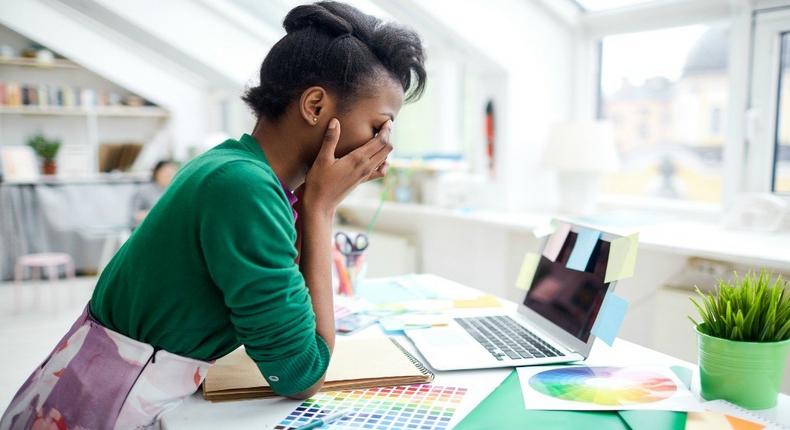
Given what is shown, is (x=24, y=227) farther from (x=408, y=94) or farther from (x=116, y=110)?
(x=408, y=94)

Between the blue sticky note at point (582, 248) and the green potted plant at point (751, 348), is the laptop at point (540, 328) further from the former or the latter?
the green potted plant at point (751, 348)

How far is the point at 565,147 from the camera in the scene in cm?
267

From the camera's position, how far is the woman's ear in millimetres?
989

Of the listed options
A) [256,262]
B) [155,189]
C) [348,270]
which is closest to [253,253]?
[256,262]

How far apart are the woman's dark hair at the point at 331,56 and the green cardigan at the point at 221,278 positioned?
0.46ft

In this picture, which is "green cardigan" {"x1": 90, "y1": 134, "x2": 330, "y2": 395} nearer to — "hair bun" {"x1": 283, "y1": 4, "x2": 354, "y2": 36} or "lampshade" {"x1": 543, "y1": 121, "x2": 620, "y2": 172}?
"hair bun" {"x1": 283, "y1": 4, "x2": 354, "y2": 36}

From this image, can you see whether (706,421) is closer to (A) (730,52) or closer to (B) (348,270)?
(B) (348,270)

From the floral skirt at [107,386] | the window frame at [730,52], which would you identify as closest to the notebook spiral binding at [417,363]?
the floral skirt at [107,386]

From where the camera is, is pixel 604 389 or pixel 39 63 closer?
pixel 604 389

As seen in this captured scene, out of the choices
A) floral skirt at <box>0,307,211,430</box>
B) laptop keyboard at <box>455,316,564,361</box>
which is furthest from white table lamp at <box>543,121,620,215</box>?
floral skirt at <box>0,307,211,430</box>

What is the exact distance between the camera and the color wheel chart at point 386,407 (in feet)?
2.95

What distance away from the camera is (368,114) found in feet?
3.41

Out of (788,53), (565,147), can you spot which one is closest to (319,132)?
(565,147)

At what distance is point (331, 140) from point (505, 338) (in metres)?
0.55
